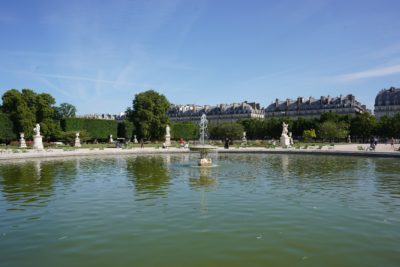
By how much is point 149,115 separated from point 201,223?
56.3m

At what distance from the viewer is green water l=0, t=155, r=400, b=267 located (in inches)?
251

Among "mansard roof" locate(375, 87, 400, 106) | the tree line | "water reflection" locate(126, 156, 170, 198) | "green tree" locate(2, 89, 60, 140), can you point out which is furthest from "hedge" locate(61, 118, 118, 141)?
"mansard roof" locate(375, 87, 400, 106)

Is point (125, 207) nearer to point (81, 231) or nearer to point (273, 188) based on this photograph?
point (81, 231)

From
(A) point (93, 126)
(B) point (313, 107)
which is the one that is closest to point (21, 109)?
(A) point (93, 126)

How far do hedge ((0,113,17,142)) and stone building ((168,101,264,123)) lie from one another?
8394 cm

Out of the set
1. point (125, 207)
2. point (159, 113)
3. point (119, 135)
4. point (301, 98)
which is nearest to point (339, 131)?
point (159, 113)

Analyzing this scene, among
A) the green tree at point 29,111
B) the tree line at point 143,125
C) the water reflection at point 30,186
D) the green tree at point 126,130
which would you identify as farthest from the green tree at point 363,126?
the water reflection at point 30,186

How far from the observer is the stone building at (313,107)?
362ft

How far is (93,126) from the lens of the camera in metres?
63.6

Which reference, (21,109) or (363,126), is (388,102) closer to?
(363,126)

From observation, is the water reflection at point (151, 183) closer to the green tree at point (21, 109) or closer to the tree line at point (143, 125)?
the tree line at point (143, 125)

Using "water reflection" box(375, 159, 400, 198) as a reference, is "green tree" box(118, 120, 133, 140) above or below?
above

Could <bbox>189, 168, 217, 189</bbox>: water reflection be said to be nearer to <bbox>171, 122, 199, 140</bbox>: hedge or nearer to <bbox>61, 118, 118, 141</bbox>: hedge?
<bbox>61, 118, 118, 141</bbox>: hedge

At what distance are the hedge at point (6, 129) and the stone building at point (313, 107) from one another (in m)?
83.0
